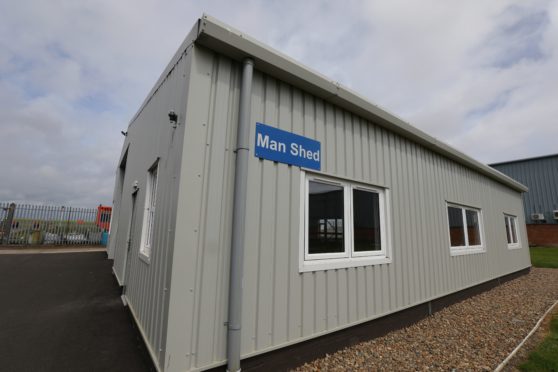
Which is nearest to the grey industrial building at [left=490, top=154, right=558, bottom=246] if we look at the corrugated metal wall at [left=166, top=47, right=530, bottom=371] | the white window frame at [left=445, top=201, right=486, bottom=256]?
the white window frame at [left=445, top=201, right=486, bottom=256]

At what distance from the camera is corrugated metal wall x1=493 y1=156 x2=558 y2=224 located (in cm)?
1816

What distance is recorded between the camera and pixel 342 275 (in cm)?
329

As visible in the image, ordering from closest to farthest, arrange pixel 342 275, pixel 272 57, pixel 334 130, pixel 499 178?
pixel 272 57 < pixel 342 275 < pixel 334 130 < pixel 499 178

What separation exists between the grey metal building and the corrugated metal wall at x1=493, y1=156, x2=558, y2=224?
2133cm

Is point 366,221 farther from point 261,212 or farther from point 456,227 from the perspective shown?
point 456,227

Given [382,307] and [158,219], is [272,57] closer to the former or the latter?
[158,219]

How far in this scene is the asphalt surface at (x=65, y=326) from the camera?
269 centimetres

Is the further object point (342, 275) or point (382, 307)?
→ point (382, 307)

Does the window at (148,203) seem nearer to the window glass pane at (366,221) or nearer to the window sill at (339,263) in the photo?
the window sill at (339,263)

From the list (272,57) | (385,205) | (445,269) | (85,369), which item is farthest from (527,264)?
(85,369)

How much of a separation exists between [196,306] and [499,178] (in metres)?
9.94

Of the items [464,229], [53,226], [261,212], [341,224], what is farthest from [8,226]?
[464,229]

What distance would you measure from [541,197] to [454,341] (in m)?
22.7

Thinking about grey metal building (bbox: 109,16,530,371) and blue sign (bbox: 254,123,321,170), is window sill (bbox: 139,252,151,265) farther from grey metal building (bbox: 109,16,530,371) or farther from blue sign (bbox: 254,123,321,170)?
blue sign (bbox: 254,123,321,170)
